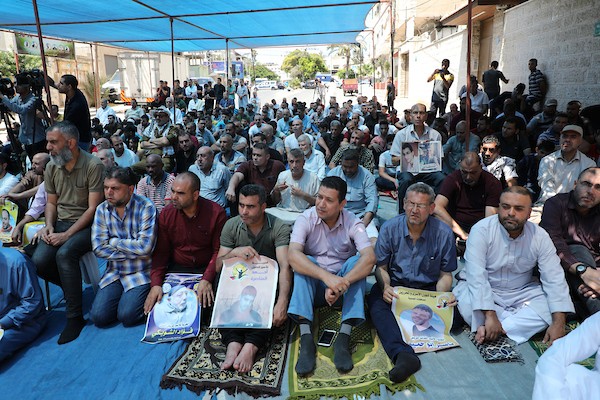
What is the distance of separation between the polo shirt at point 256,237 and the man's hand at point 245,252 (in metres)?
0.17

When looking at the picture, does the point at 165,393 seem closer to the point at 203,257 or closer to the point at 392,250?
the point at 203,257

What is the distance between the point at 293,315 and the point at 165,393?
0.96 metres

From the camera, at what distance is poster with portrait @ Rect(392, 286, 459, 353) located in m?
3.08

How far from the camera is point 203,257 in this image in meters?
3.71

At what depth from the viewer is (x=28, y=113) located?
6344 mm

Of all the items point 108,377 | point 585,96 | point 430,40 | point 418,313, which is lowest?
point 108,377

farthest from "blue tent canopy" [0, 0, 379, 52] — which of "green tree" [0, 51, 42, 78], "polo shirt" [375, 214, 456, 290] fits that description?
"green tree" [0, 51, 42, 78]

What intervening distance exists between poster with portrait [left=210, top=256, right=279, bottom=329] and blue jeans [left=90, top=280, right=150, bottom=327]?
31.9 inches

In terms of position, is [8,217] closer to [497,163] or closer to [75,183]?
[75,183]

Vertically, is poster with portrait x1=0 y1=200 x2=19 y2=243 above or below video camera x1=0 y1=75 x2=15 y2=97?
below

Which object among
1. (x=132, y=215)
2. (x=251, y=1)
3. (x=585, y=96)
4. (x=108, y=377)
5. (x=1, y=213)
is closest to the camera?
(x=108, y=377)

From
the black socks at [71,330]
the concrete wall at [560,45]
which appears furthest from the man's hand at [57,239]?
the concrete wall at [560,45]

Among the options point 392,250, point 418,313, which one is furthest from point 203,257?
point 418,313

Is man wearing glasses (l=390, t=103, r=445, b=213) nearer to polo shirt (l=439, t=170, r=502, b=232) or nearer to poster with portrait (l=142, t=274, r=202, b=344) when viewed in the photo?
polo shirt (l=439, t=170, r=502, b=232)
